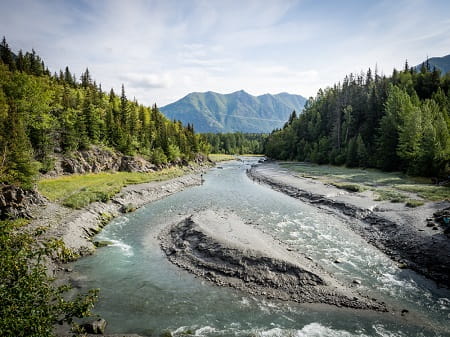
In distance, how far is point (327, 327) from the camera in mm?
15562

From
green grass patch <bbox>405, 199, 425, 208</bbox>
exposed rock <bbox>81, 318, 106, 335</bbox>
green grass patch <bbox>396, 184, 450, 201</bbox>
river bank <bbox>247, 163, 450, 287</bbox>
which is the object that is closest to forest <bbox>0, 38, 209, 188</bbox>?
exposed rock <bbox>81, 318, 106, 335</bbox>

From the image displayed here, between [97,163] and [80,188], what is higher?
[97,163]

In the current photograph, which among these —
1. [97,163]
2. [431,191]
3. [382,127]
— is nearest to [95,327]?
[431,191]

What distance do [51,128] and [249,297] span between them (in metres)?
54.5

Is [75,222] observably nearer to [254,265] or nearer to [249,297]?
[254,265]

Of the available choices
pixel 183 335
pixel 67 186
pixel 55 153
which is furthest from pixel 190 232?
pixel 55 153

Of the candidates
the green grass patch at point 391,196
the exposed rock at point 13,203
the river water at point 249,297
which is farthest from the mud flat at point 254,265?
the green grass patch at point 391,196

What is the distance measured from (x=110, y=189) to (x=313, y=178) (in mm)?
47345

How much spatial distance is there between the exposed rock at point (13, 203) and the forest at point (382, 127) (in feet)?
222

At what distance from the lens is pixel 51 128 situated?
54.2 metres

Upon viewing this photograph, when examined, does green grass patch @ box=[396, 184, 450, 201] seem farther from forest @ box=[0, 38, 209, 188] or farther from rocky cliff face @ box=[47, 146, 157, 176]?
rocky cliff face @ box=[47, 146, 157, 176]

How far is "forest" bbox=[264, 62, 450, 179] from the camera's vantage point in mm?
57531

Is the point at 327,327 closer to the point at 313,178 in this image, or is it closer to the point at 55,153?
the point at 313,178

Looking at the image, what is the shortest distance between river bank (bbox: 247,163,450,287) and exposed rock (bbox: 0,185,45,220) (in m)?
37.5
